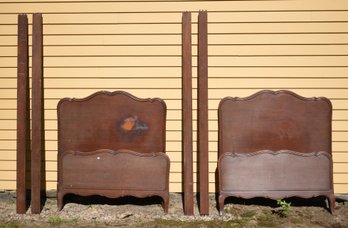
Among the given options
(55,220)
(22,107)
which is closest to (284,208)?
(55,220)

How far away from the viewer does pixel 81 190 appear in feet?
15.7

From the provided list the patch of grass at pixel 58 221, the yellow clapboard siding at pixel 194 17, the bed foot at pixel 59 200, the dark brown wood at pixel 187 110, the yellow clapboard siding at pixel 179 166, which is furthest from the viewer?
the yellow clapboard siding at pixel 179 166

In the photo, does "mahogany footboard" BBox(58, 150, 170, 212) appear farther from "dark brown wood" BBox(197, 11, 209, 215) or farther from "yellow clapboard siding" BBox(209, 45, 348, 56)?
"yellow clapboard siding" BBox(209, 45, 348, 56)

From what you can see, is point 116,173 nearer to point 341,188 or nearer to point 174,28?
point 174,28

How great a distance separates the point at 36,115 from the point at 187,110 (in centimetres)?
184

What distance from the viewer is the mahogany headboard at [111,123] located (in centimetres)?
493

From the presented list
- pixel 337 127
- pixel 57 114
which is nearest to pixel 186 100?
pixel 57 114

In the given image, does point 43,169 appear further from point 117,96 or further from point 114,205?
point 117,96

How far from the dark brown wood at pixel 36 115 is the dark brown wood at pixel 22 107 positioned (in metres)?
0.09

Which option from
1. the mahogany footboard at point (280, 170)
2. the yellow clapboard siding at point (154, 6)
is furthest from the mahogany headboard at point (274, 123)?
the yellow clapboard siding at point (154, 6)

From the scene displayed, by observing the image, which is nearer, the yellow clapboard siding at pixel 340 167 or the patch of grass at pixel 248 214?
the patch of grass at pixel 248 214

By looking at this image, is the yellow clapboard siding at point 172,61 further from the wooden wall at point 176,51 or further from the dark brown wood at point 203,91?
the dark brown wood at point 203,91

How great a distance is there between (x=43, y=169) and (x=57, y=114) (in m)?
0.85

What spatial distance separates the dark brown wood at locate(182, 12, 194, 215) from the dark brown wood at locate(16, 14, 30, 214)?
6.29 ft
